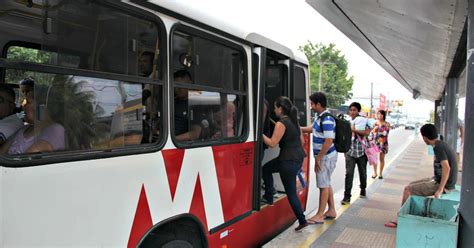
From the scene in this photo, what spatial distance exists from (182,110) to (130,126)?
52 cm

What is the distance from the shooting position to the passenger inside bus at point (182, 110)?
118 inches

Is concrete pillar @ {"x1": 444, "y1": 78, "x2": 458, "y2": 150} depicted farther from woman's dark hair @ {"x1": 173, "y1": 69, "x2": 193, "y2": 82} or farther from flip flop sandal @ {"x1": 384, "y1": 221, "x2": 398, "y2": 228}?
woman's dark hair @ {"x1": 173, "y1": 69, "x2": 193, "y2": 82}

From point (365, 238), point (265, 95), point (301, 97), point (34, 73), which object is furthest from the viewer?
point (301, 97)

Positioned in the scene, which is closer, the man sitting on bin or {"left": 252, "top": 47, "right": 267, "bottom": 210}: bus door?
{"left": 252, "top": 47, "right": 267, "bottom": 210}: bus door

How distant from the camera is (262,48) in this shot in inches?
161

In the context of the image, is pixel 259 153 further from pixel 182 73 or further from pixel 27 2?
pixel 27 2

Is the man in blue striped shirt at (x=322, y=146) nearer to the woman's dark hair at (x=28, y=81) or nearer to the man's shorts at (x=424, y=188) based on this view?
the man's shorts at (x=424, y=188)

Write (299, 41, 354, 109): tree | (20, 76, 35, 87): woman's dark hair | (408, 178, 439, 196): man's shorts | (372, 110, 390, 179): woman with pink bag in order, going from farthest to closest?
(299, 41, 354, 109): tree, (372, 110, 390, 179): woman with pink bag, (408, 178, 439, 196): man's shorts, (20, 76, 35, 87): woman's dark hair

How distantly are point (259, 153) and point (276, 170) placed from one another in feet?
2.51

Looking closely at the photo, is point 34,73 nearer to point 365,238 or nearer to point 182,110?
point 182,110

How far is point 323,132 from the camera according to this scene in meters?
5.12

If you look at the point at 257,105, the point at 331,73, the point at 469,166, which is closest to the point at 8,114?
the point at 257,105

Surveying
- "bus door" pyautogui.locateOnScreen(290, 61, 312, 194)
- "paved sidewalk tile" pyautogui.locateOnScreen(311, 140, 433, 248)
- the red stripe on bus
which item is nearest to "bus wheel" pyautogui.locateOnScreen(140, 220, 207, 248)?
the red stripe on bus

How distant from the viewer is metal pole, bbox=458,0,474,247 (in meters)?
3.73
